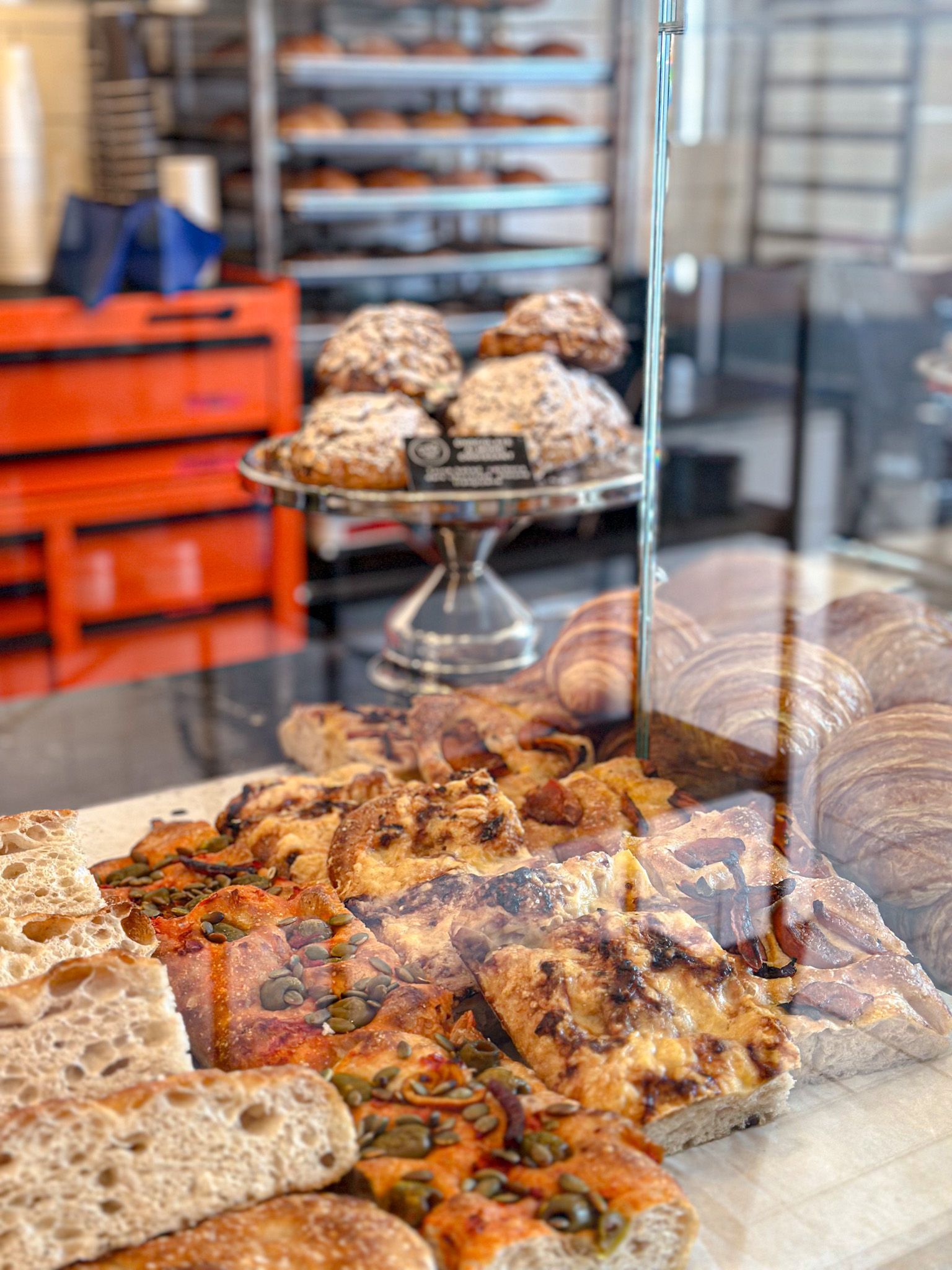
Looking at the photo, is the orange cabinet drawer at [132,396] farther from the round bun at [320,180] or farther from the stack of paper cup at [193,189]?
the round bun at [320,180]

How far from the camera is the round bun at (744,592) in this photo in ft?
4.61

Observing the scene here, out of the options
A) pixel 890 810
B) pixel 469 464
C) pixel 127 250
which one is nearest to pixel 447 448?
pixel 469 464

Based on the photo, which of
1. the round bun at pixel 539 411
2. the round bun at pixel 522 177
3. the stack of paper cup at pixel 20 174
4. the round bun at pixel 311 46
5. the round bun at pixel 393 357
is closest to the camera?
the round bun at pixel 539 411

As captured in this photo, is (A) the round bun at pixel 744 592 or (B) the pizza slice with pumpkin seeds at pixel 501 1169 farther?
(A) the round bun at pixel 744 592

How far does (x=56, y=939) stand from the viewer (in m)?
0.87

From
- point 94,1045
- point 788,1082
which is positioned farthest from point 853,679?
point 94,1045

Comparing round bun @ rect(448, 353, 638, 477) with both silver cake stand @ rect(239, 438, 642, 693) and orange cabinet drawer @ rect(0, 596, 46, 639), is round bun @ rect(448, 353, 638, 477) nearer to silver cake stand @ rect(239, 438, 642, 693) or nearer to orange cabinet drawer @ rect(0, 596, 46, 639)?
silver cake stand @ rect(239, 438, 642, 693)

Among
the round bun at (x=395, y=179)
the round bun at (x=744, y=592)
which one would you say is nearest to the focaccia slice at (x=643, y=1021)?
the round bun at (x=744, y=592)

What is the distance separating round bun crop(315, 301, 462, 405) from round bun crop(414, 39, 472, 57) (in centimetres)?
211

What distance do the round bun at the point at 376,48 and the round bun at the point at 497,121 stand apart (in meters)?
0.32

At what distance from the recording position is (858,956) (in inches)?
38.3

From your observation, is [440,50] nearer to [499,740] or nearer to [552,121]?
[552,121]

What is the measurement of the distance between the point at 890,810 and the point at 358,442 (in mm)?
790

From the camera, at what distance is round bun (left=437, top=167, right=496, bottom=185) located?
149 inches
